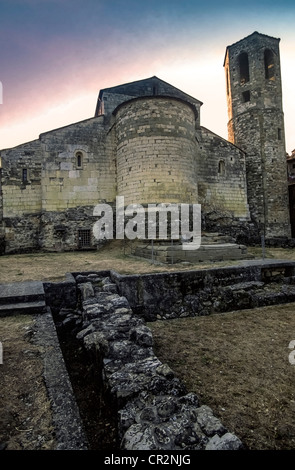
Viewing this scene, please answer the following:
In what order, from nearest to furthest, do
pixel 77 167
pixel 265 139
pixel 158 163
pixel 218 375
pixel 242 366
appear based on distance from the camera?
pixel 218 375
pixel 242 366
pixel 158 163
pixel 77 167
pixel 265 139

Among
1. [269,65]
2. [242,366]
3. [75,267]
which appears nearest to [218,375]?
[242,366]

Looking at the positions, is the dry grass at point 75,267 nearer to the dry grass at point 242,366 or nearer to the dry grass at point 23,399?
the dry grass at point 242,366

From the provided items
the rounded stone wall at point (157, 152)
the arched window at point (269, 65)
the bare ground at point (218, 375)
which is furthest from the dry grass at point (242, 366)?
the arched window at point (269, 65)

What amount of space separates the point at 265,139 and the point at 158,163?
983cm

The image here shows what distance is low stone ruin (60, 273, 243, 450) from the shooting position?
180 centimetres

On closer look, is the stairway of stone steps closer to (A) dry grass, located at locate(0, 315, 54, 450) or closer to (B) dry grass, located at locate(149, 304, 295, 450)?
(A) dry grass, located at locate(0, 315, 54, 450)

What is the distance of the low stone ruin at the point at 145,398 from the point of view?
1.80m

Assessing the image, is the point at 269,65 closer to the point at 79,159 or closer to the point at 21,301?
the point at 79,159

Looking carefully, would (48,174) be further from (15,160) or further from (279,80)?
(279,80)

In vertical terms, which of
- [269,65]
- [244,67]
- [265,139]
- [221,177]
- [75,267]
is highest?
[244,67]

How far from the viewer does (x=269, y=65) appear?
19516 millimetres

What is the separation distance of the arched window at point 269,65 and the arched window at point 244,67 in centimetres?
128

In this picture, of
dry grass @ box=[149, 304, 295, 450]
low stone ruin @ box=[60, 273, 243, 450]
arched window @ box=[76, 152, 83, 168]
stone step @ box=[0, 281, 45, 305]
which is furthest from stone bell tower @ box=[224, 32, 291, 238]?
low stone ruin @ box=[60, 273, 243, 450]

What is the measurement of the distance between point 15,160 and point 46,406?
52.2 ft
